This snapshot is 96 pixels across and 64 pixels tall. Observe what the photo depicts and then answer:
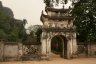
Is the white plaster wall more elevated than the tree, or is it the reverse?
the tree

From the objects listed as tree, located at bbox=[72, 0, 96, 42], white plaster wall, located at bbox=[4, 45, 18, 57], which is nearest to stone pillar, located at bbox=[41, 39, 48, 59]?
white plaster wall, located at bbox=[4, 45, 18, 57]

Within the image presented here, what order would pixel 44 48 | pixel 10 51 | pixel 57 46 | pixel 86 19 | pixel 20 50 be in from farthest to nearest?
pixel 57 46, pixel 86 19, pixel 44 48, pixel 20 50, pixel 10 51

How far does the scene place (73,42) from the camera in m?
22.8

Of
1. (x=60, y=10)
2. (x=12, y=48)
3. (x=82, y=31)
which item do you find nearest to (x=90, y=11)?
(x=82, y=31)

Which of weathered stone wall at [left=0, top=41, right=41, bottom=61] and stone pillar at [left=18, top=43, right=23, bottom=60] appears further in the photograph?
stone pillar at [left=18, top=43, right=23, bottom=60]

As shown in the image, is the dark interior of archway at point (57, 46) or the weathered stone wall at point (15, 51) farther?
the dark interior of archway at point (57, 46)

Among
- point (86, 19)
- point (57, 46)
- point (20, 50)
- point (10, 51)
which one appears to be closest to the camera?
point (10, 51)

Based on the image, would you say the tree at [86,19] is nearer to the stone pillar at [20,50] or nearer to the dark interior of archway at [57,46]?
the dark interior of archway at [57,46]

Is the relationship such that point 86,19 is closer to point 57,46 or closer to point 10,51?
point 10,51

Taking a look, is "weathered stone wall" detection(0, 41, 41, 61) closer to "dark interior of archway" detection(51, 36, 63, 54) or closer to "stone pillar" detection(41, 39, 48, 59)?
"stone pillar" detection(41, 39, 48, 59)

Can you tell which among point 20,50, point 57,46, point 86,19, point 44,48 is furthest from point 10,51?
point 57,46

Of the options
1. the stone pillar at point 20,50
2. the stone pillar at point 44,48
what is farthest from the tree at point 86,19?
the stone pillar at point 20,50

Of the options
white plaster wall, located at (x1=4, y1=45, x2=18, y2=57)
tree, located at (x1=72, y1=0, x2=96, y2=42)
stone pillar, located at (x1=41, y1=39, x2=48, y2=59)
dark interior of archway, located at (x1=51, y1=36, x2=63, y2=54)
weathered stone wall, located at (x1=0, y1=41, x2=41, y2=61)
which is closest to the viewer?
weathered stone wall, located at (x1=0, y1=41, x2=41, y2=61)

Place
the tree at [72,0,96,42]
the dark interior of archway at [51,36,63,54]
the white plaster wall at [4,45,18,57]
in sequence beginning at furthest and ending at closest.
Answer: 1. the dark interior of archway at [51,36,63,54]
2. the tree at [72,0,96,42]
3. the white plaster wall at [4,45,18,57]
